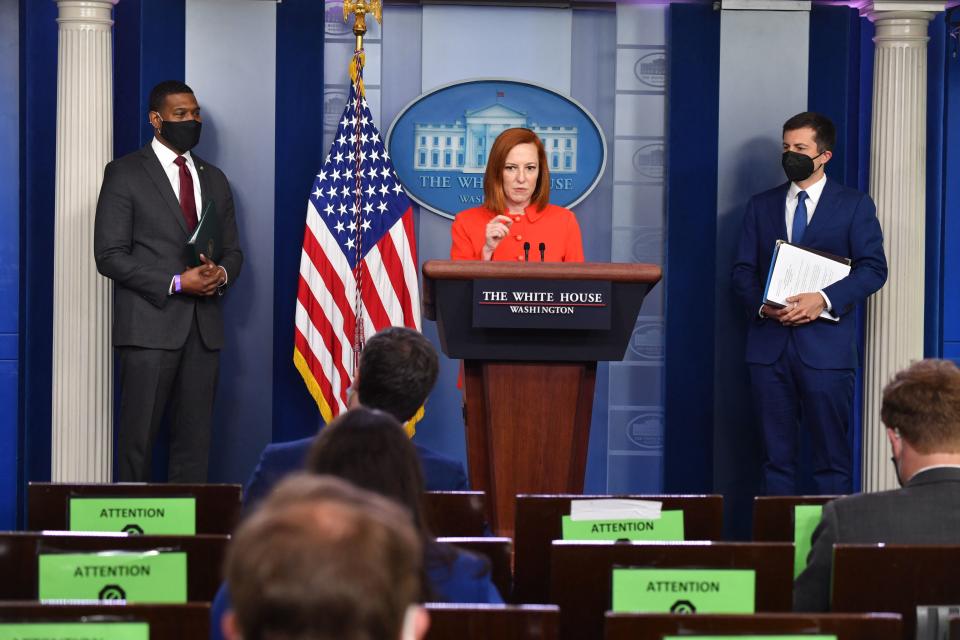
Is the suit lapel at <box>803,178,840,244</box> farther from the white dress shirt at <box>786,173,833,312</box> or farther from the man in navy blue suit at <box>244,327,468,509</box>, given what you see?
the man in navy blue suit at <box>244,327,468,509</box>

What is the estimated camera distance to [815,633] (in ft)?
6.37

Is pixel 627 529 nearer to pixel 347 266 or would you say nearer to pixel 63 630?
pixel 63 630

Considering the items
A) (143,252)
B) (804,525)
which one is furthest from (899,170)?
(804,525)

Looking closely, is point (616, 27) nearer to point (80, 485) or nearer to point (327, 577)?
point (80, 485)

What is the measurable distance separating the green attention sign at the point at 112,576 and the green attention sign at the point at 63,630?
480 millimetres

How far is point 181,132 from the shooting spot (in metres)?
5.79

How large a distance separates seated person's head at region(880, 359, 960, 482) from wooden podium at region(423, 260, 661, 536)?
1486mm

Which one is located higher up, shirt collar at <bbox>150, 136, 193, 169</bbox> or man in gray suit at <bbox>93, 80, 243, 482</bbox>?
shirt collar at <bbox>150, 136, 193, 169</bbox>

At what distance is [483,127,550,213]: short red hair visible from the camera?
500 centimetres

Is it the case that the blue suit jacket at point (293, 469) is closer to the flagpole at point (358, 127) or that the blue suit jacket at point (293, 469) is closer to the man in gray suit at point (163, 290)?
the man in gray suit at point (163, 290)

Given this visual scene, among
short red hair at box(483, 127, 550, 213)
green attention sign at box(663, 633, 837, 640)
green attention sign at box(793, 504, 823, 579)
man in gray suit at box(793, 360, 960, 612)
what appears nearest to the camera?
green attention sign at box(663, 633, 837, 640)

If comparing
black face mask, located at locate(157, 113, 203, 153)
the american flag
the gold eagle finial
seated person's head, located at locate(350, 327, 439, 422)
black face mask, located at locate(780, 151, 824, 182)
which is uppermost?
the gold eagle finial

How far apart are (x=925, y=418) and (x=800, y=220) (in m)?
3.24

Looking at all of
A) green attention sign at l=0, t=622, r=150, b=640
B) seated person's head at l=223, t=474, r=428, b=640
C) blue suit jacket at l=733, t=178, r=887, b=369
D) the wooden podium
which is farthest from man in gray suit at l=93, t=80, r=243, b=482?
seated person's head at l=223, t=474, r=428, b=640
